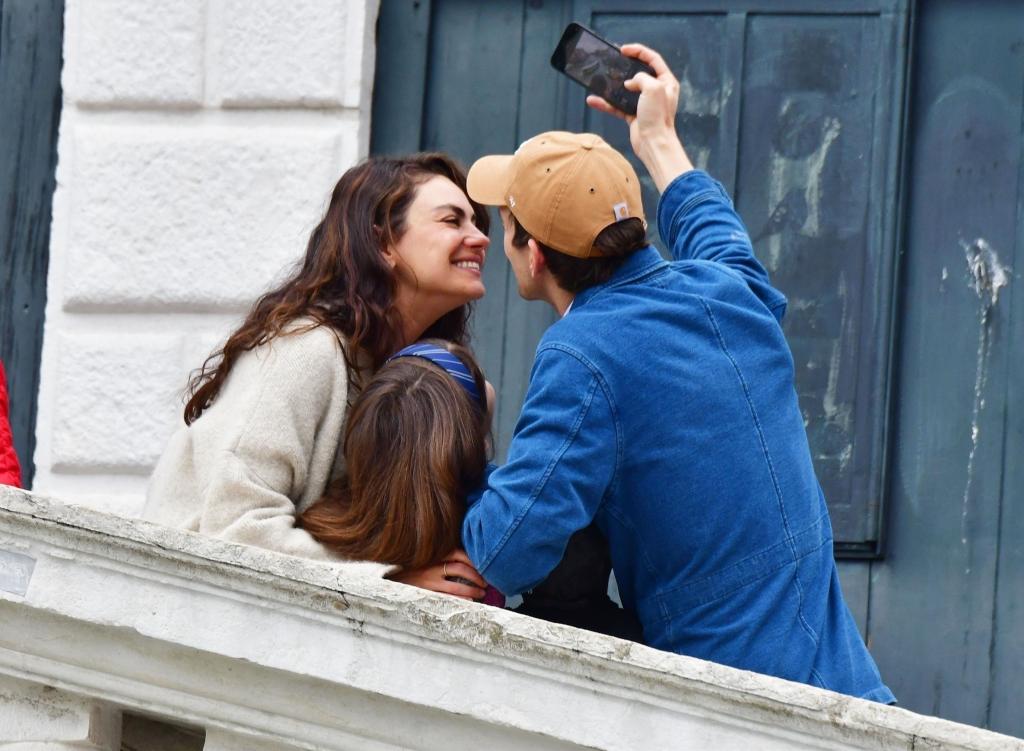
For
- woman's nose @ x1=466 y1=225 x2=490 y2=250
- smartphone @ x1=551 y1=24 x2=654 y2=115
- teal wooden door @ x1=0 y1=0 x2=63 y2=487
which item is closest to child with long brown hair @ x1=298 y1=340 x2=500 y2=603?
woman's nose @ x1=466 y1=225 x2=490 y2=250

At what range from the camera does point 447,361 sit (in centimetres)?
381

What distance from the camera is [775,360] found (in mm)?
3541

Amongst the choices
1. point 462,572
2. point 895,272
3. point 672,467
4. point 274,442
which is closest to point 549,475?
point 672,467

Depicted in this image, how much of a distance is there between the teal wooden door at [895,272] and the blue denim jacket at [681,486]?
5.15ft

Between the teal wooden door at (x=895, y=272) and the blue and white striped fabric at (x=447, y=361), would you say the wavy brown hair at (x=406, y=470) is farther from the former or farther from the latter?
the teal wooden door at (x=895, y=272)

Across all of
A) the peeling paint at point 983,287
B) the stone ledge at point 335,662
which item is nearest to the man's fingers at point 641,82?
the stone ledge at point 335,662

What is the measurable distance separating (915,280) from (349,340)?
177 cm

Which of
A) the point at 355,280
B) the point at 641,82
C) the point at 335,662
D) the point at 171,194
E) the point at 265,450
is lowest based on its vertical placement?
the point at 335,662

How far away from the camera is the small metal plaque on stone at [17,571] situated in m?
3.13

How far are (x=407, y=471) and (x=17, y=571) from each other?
0.74m

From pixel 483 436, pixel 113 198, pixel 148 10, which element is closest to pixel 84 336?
pixel 113 198

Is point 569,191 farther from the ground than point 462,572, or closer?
farther from the ground

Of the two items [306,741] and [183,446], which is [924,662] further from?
[306,741]

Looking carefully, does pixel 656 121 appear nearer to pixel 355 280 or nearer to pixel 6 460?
pixel 355 280
